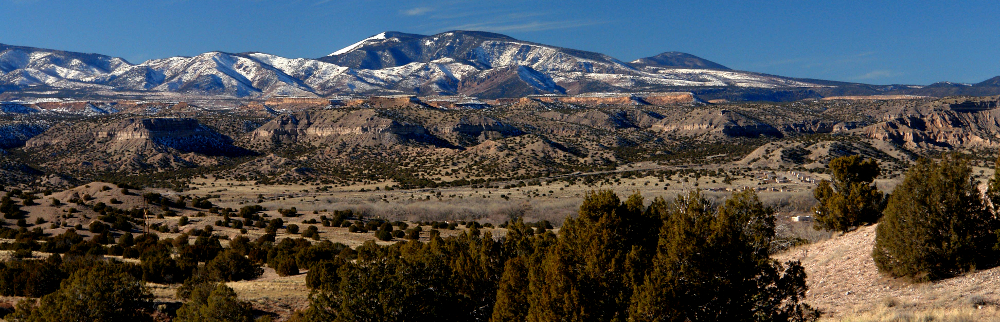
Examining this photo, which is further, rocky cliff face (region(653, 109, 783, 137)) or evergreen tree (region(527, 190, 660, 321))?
rocky cliff face (region(653, 109, 783, 137))

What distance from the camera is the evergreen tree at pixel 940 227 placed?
59.8 feet

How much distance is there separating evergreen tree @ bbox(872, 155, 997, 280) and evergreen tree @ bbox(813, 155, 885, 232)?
36.6 ft

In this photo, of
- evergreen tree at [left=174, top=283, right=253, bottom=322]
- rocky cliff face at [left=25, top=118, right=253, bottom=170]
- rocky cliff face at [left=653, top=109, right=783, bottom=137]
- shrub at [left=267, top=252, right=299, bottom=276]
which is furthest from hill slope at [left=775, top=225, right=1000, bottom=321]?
rocky cliff face at [left=653, top=109, right=783, bottom=137]

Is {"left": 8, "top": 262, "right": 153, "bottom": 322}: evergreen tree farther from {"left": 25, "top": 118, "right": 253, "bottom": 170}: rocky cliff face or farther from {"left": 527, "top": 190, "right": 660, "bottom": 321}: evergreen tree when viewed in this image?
{"left": 25, "top": 118, "right": 253, "bottom": 170}: rocky cliff face

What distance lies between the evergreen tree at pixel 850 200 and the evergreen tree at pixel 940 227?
11166mm

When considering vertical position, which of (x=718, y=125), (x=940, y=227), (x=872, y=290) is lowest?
(x=872, y=290)

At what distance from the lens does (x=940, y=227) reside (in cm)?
1856

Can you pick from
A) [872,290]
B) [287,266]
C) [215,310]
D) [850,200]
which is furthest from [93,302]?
[850,200]

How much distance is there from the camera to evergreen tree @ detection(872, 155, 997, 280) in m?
18.2

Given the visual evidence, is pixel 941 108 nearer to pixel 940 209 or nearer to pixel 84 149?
pixel 940 209

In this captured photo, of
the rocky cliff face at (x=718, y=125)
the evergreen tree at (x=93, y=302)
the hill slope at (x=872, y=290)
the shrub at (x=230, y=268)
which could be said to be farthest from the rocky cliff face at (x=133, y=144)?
the hill slope at (x=872, y=290)

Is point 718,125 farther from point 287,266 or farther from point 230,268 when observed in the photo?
point 230,268

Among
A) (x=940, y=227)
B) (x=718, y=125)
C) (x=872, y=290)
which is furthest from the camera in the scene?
(x=718, y=125)

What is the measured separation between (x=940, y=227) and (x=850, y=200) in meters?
12.7
